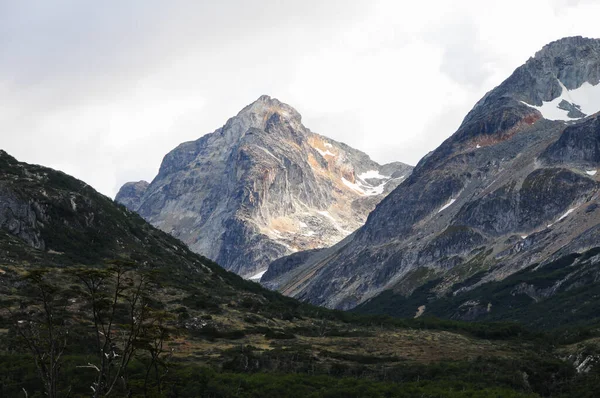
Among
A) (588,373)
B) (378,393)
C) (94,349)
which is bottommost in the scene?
(588,373)

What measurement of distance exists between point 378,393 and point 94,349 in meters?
38.0

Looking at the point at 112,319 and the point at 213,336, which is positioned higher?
the point at 112,319

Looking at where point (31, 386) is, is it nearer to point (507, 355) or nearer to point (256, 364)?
point (256, 364)

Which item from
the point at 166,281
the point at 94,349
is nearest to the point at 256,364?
the point at 94,349

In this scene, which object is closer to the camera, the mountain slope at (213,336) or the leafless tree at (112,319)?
the leafless tree at (112,319)

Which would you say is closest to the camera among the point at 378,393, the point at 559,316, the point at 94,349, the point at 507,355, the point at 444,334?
the point at 378,393

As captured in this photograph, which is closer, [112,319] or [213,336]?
[112,319]

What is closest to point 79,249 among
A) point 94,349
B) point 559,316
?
point 94,349

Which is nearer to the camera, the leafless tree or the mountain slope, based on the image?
the leafless tree

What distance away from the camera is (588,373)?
99500 millimetres

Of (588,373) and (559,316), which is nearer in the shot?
(588,373)

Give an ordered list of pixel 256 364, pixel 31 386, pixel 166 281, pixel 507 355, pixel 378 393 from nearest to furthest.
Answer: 1. pixel 31 386
2. pixel 378 393
3. pixel 256 364
4. pixel 507 355
5. pixel 166 281

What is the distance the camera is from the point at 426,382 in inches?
3548

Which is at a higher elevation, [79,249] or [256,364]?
[79,249]
